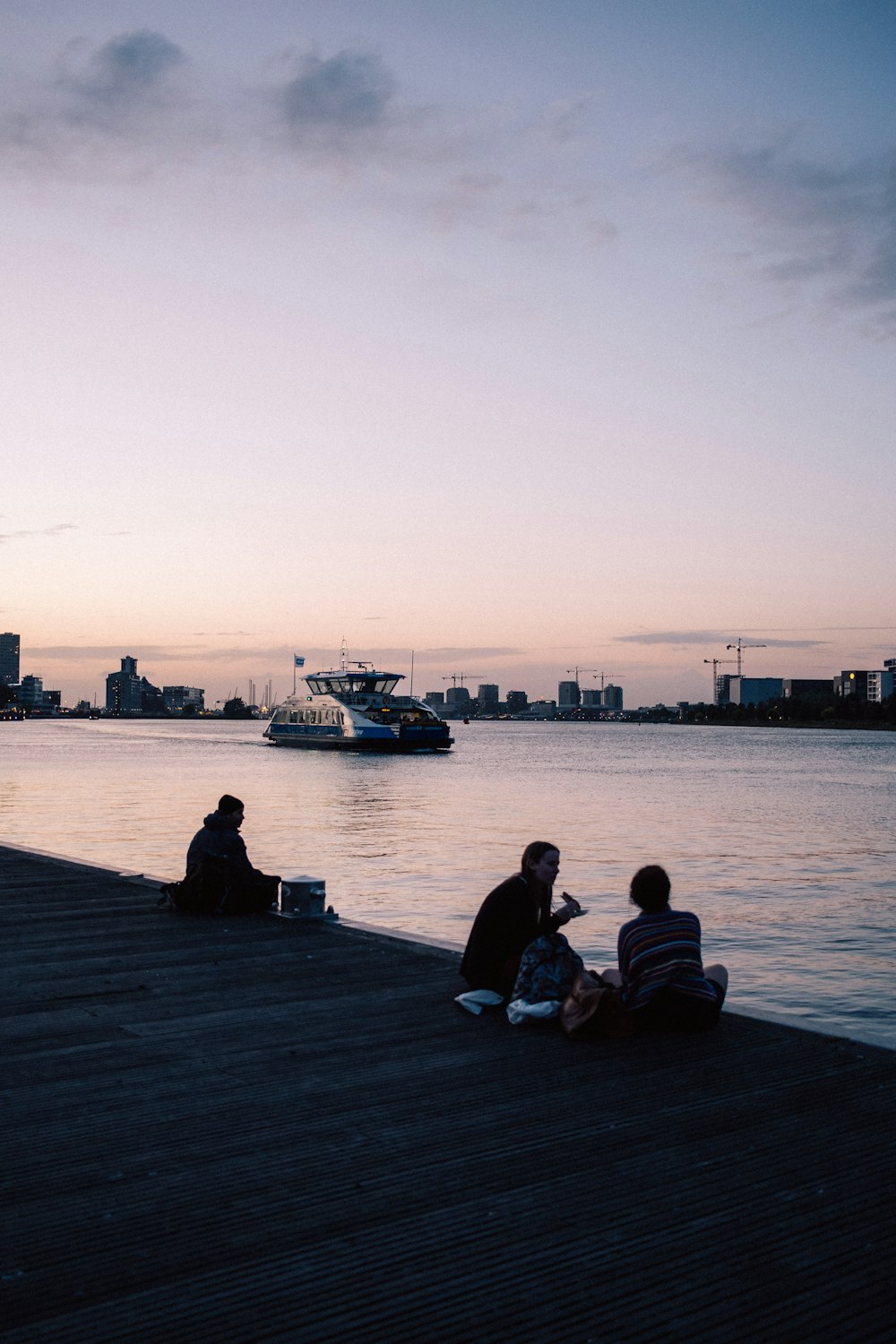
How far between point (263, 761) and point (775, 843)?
184 ft

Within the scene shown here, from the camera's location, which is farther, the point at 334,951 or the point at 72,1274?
the point at 334,951

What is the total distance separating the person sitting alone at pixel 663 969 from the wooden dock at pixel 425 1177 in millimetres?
189

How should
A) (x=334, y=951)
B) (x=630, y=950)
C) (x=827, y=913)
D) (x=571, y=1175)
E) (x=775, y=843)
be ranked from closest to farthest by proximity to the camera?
1. (x=571, y=1175)
2. (x=630, y=950)
3. (x=334, y=951)
4. (x=827, y=913)
5. (x=775, y=843)

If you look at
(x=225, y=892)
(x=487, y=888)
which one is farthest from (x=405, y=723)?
(x=225, y=892)

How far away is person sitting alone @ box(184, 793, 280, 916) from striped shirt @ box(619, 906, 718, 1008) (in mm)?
5488

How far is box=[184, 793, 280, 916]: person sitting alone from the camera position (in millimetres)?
11430

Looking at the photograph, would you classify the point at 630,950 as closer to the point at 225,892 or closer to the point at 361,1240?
the point at 361,1240

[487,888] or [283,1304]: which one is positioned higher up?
[283,1304]

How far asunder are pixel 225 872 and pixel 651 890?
6.00m

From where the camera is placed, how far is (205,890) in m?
11.5

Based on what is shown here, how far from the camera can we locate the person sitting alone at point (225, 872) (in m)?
11.4

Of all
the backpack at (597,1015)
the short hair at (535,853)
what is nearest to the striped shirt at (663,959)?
the backpack at (597,1015)

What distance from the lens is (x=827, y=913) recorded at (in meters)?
20.1

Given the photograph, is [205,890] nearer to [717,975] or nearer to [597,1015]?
[597,1015]
